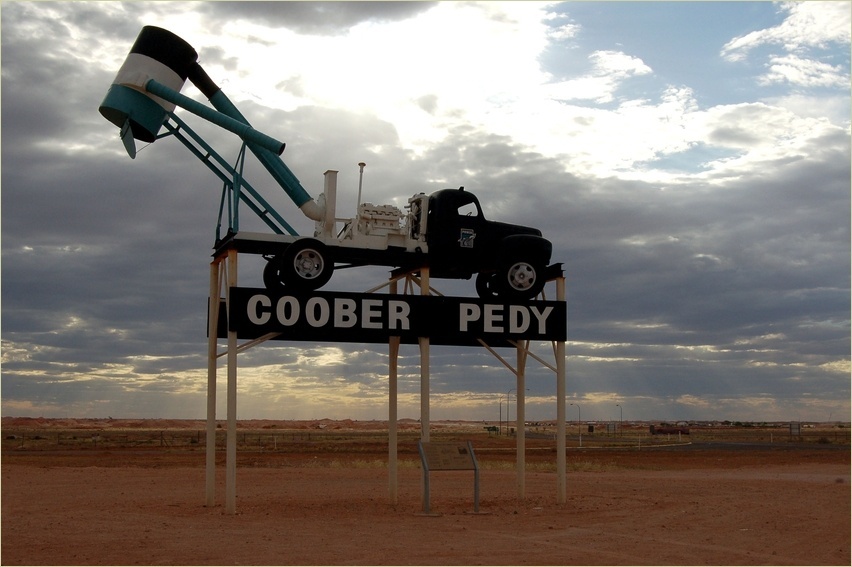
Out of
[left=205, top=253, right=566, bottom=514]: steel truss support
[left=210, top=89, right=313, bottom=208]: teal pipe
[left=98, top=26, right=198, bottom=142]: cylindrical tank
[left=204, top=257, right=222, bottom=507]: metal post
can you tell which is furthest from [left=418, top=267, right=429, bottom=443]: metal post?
[left=98, top=26, right=198, bottom=142]: cylindrical tank

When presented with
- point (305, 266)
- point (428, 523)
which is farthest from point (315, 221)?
point (428, 523)

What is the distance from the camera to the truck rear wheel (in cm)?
1912

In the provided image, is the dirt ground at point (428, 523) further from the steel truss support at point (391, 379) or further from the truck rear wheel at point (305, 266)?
the truck rear wheel at point (305, 266)

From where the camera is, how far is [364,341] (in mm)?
20406

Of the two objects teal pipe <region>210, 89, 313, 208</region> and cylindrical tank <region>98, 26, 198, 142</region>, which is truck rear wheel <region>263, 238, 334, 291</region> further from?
cylindrical tank <region>98, 26, 198, 142</region>

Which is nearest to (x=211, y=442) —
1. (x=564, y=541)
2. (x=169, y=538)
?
(x=169, y=538)

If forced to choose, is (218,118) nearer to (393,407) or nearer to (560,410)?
(393,407)

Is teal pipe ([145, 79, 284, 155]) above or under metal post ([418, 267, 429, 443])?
above

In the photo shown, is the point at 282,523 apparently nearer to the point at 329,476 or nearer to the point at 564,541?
the point at 564,541

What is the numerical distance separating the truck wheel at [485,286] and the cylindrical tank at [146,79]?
826cm

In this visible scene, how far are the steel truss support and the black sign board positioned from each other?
0.27m

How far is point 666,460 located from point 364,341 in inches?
1376

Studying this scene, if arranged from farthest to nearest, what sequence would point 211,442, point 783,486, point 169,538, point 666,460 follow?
1. point 666,460
2. point 783,486
3. point 211,442
4. point 169,538

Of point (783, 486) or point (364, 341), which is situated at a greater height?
point (364, 341)
